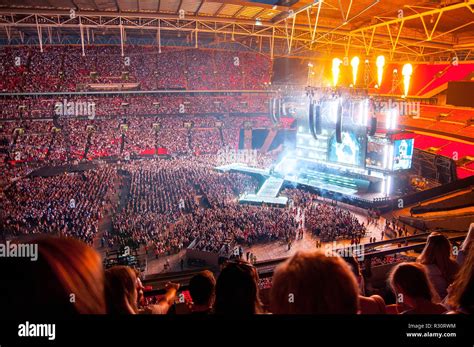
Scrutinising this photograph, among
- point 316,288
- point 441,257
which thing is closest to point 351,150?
point 441,257

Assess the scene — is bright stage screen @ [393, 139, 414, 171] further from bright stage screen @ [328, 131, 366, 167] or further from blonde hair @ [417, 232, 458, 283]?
blonde hair @ [417, 232, 458, 283]

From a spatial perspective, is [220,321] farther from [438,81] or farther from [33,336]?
[438,81]

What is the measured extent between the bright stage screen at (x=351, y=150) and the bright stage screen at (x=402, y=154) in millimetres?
1938

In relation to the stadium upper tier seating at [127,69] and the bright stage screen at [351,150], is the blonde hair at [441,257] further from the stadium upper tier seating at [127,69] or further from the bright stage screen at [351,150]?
the stadium upper tier seating at [127,69]

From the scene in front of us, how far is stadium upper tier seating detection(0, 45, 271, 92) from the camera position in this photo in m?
27.1

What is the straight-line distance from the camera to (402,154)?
56.7ft

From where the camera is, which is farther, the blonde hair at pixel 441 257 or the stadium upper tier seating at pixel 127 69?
the stadium upper tier seating at pixel 127 69

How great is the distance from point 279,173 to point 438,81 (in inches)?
444

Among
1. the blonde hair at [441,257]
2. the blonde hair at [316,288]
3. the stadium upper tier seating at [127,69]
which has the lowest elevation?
the blonde hair at [441,257]

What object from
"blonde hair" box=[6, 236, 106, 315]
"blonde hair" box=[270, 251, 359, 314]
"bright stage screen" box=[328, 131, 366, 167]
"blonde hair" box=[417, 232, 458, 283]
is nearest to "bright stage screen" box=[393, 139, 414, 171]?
"bright stage screen" box=[328, 131, 366, 167]

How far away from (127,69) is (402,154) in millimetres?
23074

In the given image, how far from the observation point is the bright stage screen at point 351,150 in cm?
1895

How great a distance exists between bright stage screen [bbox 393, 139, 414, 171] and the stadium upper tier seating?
1519cm

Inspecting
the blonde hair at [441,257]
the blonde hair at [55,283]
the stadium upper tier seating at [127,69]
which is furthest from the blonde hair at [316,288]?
the stadium upper tier seating at [127,69]
